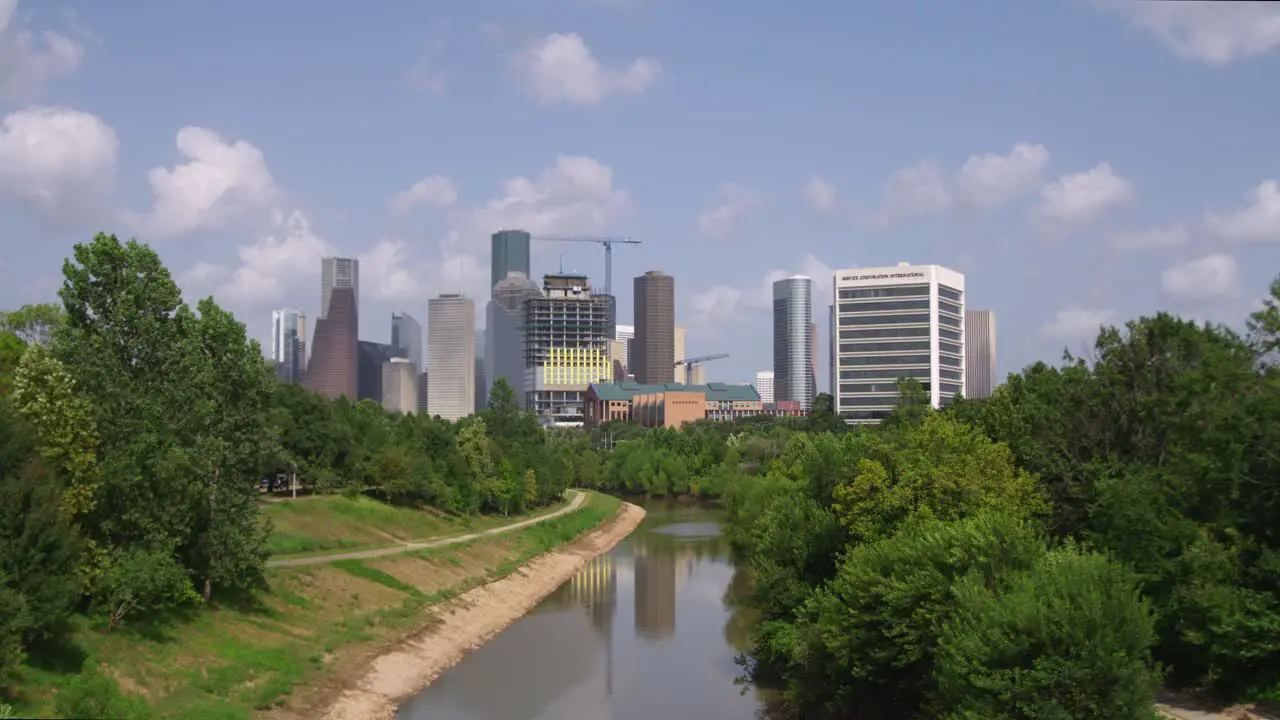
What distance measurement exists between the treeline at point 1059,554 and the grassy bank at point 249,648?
22396 millimetres

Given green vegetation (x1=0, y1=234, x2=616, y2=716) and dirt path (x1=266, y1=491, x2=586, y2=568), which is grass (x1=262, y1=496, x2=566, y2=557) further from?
green vegetation (x1=0, y1=234, x2=616, y2=716)

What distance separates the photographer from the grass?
263 feet

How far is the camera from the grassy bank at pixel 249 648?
131 feet

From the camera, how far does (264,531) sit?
192 ft

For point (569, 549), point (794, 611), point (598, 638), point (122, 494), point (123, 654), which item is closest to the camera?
point (123, 654)

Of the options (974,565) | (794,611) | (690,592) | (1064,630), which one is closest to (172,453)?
(794,611)

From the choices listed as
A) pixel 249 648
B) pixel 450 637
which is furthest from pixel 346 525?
pixel 249 648

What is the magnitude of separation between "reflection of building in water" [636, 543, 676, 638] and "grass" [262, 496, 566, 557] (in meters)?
17.3

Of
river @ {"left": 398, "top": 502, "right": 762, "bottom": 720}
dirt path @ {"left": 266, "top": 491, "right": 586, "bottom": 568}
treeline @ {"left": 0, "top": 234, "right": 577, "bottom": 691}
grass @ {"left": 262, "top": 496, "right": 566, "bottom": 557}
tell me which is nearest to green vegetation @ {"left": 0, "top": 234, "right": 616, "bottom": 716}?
treeline @ {"left": 0, "top": 234, "right": 577, "bottom": 691}

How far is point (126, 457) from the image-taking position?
47.0 metres

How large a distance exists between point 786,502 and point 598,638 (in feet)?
61.3

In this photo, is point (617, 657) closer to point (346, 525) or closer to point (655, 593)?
point (655, 593)

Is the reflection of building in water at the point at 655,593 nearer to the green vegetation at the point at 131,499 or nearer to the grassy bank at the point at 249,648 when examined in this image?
the grassy bank at the point at 249,648

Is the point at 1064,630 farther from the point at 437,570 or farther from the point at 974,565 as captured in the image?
the point at 437,570
